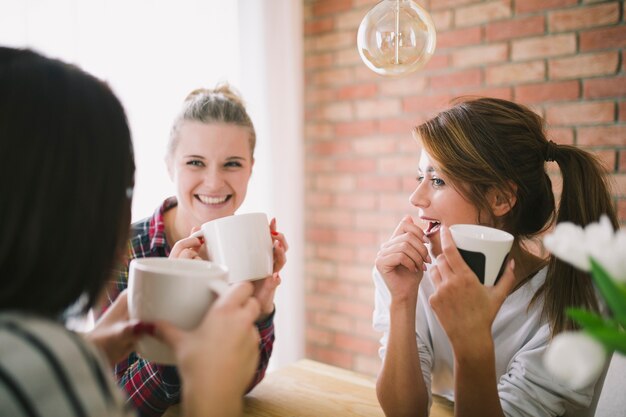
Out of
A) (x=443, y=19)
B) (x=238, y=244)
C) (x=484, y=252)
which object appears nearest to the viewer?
(x=484, y=252)

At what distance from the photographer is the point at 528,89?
6.57 feet

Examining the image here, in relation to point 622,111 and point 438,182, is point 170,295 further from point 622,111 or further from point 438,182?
point 622,111

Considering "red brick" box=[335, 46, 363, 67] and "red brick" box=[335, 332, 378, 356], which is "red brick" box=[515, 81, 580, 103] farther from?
"red brick" box=[335, 332, 378, 356]

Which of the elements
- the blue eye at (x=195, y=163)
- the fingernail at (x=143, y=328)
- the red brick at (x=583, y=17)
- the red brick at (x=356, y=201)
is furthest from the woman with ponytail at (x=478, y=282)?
the red brick at (x=356, y=201)

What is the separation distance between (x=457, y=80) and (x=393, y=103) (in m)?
0.31

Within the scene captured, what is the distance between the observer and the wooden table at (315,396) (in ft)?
3.24

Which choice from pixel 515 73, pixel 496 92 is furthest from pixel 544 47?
pixel 496 92

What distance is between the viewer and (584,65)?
1876 mm

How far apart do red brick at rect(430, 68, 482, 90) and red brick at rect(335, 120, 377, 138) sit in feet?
1.16

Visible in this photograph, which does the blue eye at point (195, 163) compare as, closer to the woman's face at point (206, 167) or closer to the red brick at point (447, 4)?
the woman's face at point (206, 167)

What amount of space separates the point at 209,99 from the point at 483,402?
1058 millimetres

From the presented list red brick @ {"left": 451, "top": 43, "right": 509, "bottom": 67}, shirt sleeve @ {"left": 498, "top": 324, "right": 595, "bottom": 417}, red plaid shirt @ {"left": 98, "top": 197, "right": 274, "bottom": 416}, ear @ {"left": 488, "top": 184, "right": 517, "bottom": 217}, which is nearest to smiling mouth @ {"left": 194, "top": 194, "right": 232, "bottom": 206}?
red plaid shirt @ {"left": 98, "top": 197, "right": 274, "bottom": 416}

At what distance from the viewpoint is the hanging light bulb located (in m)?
1.02

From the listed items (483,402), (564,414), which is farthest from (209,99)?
(564,414)
